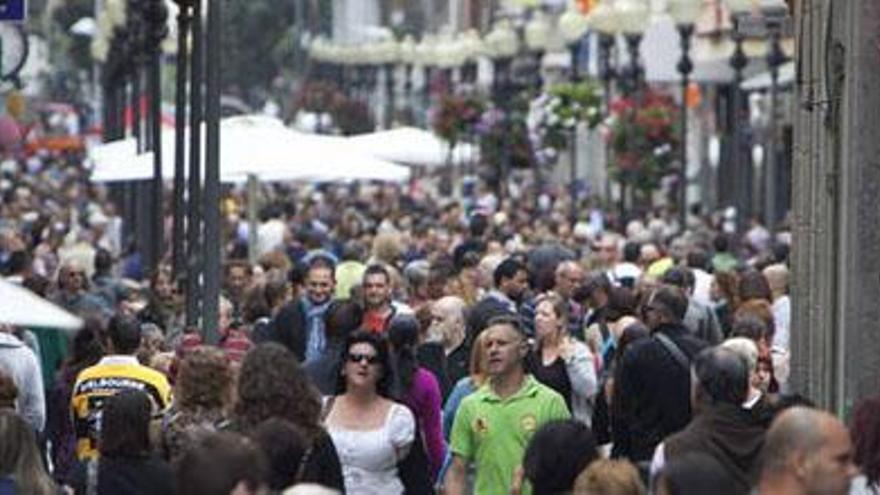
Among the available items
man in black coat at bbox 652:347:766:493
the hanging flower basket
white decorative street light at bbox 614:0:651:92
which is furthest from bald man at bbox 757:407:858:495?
the hanging flower basket

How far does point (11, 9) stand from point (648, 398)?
702 cm

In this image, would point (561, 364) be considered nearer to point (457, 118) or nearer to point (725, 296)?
point (725, 296)

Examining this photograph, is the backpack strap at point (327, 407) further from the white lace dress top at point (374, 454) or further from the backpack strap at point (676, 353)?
the backpack strap at point (676, 353)

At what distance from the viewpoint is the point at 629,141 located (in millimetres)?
58688

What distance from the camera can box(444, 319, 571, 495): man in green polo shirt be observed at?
17469 millimetres

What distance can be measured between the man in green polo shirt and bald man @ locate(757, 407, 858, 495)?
215 inches

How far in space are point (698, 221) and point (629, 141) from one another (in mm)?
1562

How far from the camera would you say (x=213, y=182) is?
23109 mm

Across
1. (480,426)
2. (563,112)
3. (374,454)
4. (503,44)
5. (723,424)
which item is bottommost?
(374,454)

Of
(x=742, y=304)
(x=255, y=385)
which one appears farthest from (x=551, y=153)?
(x=255, y=385)

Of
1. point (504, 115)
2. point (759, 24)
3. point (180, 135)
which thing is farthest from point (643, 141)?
point (180, 135)

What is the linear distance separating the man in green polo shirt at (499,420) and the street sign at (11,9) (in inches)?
286

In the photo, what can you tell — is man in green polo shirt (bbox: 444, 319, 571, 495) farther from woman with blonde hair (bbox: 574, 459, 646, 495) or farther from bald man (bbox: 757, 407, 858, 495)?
bald man (bbox: 757, 407, 858, 495)

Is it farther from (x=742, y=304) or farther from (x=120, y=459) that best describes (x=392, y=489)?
(x=742, y=304)
